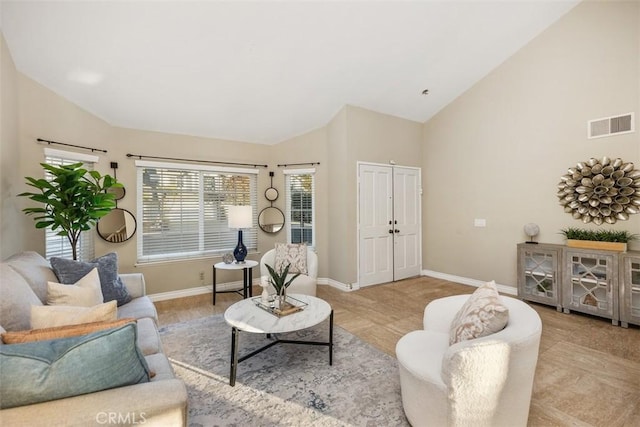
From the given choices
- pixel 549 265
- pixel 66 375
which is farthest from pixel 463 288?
pixel 66 375

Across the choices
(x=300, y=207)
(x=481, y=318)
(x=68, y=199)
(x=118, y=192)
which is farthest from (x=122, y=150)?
(x=481, y=318)

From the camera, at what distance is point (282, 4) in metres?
2.66

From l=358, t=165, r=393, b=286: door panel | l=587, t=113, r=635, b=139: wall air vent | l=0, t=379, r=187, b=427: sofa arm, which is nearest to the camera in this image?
l=0, t=379, r=187, b=427: sofa arm

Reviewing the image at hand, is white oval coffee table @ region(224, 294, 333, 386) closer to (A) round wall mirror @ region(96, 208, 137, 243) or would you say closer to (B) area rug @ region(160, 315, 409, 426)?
(B) area rug @ region(160, 315, 409, 426)

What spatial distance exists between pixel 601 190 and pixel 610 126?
2.55ft

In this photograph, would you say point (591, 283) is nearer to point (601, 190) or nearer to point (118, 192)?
point (601, 190)

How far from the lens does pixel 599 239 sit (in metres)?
3.37

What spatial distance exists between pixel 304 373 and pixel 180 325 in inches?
68.3

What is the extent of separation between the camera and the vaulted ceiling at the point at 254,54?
2.52 metres

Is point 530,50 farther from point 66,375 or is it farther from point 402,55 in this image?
point 66,375

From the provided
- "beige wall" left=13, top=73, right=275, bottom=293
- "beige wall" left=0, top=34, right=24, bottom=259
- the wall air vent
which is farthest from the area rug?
the wall air vent

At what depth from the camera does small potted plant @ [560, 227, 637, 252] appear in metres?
3.23

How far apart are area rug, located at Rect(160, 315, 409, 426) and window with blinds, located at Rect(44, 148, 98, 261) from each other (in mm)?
1648

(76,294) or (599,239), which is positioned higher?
(599,239)
